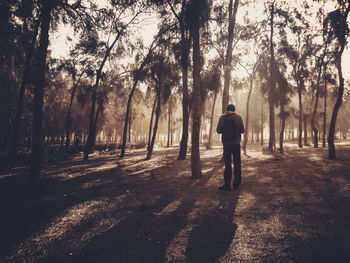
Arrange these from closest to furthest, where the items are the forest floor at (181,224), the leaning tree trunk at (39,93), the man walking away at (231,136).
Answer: the forest floor at (181,224)
the man walking away at (231,136)
the leaning tree trunk at (39,93)

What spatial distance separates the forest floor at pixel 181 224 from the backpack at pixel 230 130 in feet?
5.22

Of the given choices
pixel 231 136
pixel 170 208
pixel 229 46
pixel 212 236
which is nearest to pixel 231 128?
pixel 231 136

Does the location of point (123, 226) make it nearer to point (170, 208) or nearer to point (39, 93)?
point (170, 208)

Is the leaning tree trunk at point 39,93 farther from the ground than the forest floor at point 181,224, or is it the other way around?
the leaning tree trunk at point 39,93

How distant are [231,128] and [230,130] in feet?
0.20

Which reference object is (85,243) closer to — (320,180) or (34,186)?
(34,186)

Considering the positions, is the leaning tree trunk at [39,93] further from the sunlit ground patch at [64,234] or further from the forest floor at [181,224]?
the sunlit ground patch at [64,234]

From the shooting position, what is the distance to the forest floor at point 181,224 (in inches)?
123

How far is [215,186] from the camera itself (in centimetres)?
738

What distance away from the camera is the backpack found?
6266mm

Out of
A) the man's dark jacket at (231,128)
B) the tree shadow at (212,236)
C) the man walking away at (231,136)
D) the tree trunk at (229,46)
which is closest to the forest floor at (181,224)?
the tree shadow at (212,236)

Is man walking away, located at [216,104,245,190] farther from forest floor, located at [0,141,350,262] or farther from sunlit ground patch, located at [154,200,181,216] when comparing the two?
sunlit ground patch, located at [154,200,181,216]

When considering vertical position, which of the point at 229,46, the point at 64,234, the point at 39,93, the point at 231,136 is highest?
the point at 229,46

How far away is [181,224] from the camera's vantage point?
4.22 meters
